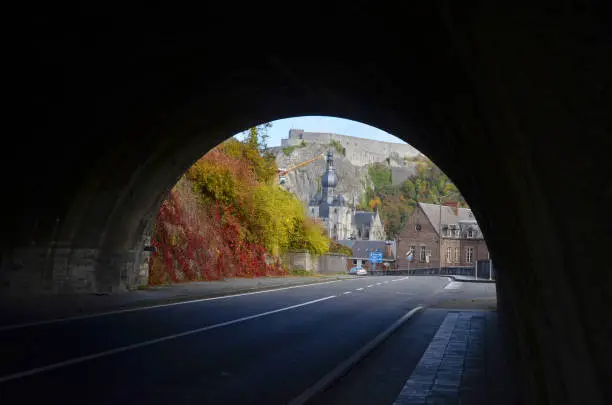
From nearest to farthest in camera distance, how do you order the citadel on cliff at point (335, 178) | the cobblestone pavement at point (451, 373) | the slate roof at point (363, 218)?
1. the cobblestone pavement at point (451, 373)
2. the slate roof at point (363, 218)
3. the citadel on cliff at point (335, 178)

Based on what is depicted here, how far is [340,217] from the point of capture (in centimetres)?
17062

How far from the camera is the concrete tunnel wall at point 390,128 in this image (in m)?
3.53

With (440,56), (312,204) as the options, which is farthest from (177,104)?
(312,204)

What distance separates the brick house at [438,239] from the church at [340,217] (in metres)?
51.8

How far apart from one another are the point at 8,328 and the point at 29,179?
16.2 feet

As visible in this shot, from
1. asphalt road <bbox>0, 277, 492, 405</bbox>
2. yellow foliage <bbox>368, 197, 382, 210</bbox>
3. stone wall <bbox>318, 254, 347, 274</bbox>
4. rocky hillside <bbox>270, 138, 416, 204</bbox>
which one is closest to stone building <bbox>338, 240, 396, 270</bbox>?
rocky hillside <bbox>270, 138, 416, 204</bbox>

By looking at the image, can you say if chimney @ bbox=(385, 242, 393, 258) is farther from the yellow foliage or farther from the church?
the yellow foliage

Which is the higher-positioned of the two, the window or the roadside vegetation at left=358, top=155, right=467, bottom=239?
the roadside vegetation at left=358, top=155, right=467, bottom=239

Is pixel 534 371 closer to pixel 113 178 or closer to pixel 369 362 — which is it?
pixel 369 362

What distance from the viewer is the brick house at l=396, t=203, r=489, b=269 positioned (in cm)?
10825

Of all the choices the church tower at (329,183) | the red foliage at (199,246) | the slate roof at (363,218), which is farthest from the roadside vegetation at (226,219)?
the church tower at (329,183)

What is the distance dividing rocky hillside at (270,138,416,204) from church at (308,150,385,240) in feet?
36.9

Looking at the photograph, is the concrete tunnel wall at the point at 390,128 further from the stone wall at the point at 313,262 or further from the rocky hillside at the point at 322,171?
the rocky hillside at the point at 322,171

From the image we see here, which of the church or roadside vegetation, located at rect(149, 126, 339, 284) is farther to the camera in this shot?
the church
